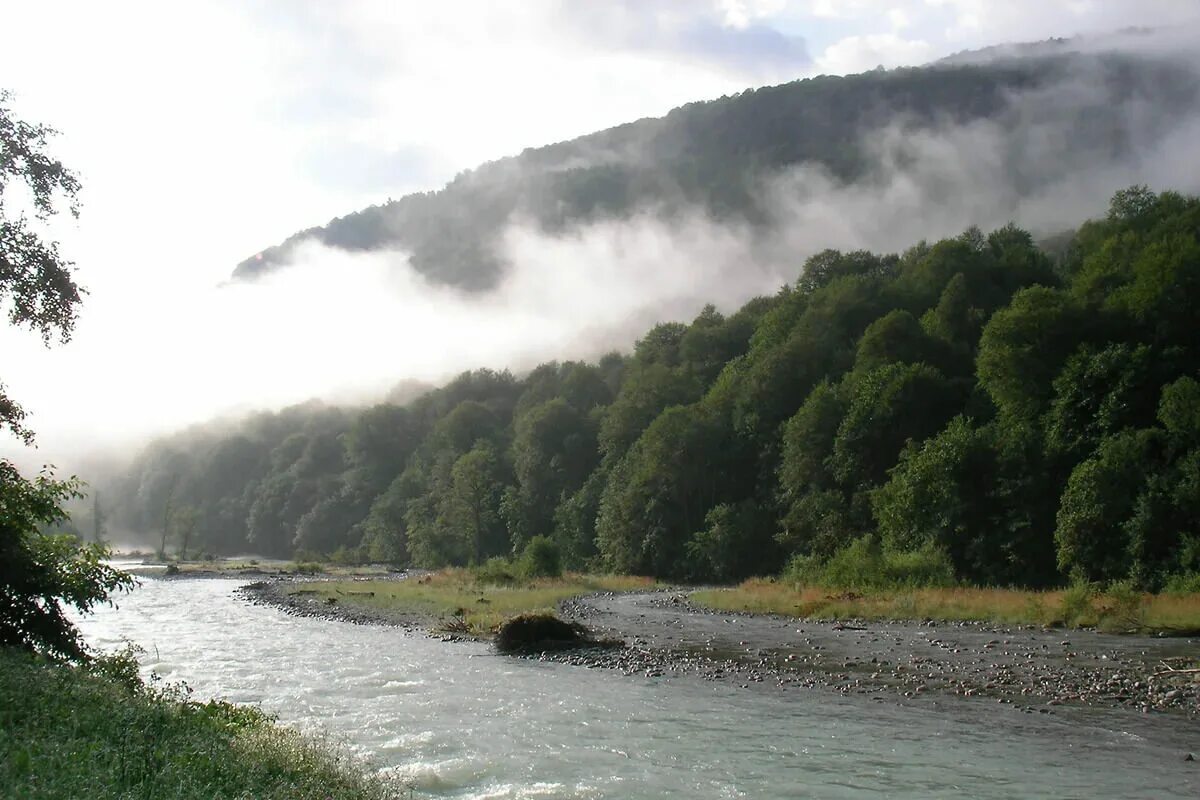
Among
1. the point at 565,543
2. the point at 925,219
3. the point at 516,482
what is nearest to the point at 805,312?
the point at 565,543

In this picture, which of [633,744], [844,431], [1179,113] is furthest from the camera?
[1179,113]

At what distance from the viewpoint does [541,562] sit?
79.8m

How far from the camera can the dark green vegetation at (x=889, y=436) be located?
53.3m

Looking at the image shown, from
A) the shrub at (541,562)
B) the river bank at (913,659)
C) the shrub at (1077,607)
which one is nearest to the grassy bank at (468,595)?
the shrub at (541,562)

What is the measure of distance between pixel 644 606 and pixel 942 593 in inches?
676

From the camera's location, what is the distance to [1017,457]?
59125 mm

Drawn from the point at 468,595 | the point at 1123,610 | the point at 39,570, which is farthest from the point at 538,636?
the point at 468,595

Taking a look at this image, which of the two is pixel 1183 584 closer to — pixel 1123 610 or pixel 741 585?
pixel 1123 610

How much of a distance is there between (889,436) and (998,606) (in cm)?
3280

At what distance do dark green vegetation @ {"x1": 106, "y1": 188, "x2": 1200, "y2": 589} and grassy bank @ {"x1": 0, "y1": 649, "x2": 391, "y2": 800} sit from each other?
43.2 meters

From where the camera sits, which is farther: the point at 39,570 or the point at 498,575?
the point at 498,575

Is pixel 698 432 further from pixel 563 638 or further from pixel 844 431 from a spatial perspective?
pixel 563 638

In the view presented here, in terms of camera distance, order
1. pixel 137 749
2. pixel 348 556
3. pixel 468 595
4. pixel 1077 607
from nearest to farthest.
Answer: pixel 137 749
pixel 1077 607
pixel 468 595
pixel 348 556

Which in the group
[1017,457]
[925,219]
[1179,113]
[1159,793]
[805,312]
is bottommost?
[1159,793]
